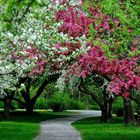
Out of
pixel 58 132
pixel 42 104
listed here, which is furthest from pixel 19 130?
pixel 42 104

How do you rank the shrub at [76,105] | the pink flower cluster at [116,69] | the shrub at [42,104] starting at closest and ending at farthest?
the pink flower cluster at [116,69] → the shrub at [42,104] → the shrub at [76,105]

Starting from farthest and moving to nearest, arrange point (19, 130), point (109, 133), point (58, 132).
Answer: point (19, 130), point (109, 133), point (58, 132)

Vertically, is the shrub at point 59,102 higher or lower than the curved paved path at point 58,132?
higher

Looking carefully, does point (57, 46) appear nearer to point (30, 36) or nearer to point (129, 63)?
point (30, 36)

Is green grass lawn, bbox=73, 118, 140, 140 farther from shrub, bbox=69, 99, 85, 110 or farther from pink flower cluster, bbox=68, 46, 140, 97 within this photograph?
shrub, bbox=69, 99, 85, 110

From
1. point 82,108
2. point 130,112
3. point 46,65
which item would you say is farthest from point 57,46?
point 82,108

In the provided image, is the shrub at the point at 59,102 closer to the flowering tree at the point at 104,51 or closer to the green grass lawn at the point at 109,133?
the green grass lawn at the point at 109,133

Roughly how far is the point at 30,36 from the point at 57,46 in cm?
231

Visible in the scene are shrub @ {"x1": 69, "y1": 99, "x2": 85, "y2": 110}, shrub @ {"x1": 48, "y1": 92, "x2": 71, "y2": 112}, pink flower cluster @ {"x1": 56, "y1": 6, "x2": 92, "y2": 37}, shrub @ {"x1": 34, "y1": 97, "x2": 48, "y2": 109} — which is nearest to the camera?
pink flower cluster @ {"x1": 56, "y1": 6, "x2": 92, "y2": 37}

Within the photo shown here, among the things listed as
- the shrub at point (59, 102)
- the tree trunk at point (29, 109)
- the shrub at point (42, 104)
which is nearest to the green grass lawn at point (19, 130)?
the tree trunk at point (29, 109)

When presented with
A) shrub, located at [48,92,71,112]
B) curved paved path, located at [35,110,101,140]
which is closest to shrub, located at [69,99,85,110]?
shrub, located at [48,92,71,112]

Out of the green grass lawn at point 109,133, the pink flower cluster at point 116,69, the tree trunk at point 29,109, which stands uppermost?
the pink flower cluster at point 116,69

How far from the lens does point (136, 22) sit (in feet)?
58.5

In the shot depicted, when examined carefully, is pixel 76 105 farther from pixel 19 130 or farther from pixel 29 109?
pixel 19 130
